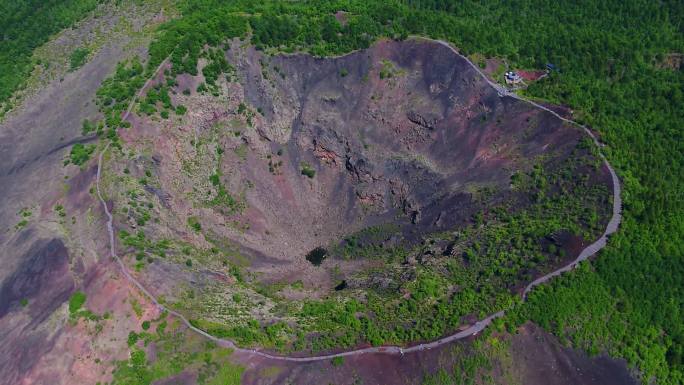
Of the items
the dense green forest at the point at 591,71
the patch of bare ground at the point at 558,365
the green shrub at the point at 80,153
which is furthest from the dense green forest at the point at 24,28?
the patch of bare ground at the point at 558,365

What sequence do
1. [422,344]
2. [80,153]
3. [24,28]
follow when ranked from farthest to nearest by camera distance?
[24,28] < [80,153] < [422,344]

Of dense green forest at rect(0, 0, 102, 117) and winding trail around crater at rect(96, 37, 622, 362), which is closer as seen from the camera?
winding trail around crater at rect(96, 37, 622, 362)

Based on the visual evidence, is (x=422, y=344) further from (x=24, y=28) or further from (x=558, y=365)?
(x=24, y=28)

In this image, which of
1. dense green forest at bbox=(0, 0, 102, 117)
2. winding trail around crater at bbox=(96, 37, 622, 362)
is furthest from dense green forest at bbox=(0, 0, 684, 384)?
winding trail around crater at bbox=(96, 37, 622, 362)

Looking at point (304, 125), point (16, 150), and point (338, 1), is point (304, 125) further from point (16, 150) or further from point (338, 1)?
point (16, 150)

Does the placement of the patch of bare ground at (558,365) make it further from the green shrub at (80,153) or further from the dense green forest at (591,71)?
the green shrub at (80,153)

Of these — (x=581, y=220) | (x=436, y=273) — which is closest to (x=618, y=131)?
(x=581, y=220)

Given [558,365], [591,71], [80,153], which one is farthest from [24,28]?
[558,365]

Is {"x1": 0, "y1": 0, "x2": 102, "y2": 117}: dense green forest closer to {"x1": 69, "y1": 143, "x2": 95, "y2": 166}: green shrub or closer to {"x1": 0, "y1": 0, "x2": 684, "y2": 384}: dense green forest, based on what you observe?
{"x1": 0, "y1": 0, "x2": 684, "y2": 384}: dense green forest
